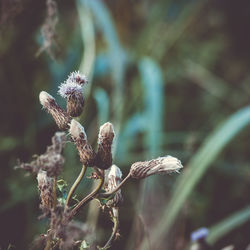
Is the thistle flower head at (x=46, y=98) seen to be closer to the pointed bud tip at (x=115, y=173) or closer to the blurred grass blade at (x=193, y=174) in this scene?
the pointed bud tip at (x=115, y=173)

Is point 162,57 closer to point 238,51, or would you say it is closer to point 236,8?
point 238,51

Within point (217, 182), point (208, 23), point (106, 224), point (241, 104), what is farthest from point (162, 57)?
point (106, 224)

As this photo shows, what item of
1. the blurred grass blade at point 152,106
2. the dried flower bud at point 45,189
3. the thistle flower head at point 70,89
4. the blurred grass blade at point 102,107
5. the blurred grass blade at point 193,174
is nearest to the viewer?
the dried flower bud at point 45,189

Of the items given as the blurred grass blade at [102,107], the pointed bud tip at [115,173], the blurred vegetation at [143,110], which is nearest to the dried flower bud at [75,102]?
the pointed bud tip at [115,173]

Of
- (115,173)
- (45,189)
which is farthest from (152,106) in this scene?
(45,189)

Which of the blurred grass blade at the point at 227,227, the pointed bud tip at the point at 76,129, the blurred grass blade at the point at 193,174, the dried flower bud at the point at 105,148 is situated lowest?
the dried flower bud at the point at 105,148

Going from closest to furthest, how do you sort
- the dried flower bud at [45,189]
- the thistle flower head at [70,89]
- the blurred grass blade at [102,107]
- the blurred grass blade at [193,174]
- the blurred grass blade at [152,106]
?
the dried flower bud at [45,189] < the thistle flower head at [70,89] < the blurred grass blade at [193,174] < the blurred grass blade at [152,106] < the blurred grass blade at [102,107]

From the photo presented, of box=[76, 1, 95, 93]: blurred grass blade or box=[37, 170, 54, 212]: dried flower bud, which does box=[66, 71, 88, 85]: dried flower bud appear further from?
box=[76, 1, 95, 93]: blurred grass blade
